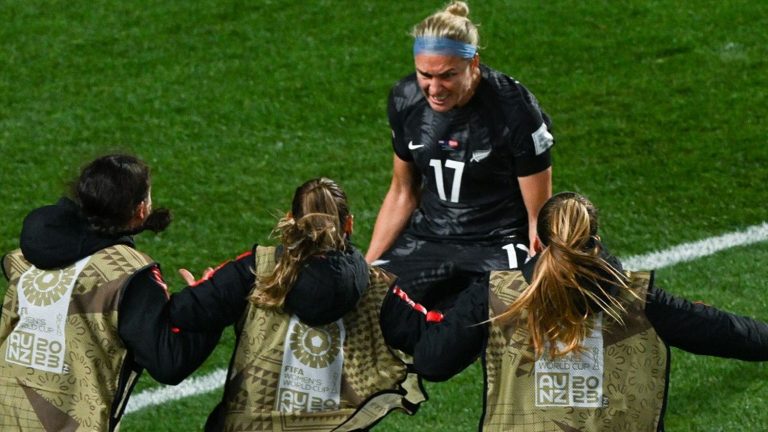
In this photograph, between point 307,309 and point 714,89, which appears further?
point 714,89

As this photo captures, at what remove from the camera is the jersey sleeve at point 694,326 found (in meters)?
4.78

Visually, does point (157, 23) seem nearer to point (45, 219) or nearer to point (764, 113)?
point (764, 113)

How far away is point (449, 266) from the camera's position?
6.35 m

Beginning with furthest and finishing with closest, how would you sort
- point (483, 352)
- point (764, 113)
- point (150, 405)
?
point (764, 113), point (150, 405), point (483, 352)

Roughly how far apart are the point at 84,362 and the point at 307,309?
782 mm

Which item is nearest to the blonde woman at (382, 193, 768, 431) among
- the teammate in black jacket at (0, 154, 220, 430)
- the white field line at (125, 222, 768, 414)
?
the teammate in black jacket at (0, 154, 220, 430)

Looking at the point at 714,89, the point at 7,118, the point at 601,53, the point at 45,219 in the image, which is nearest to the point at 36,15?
the point at 7,118

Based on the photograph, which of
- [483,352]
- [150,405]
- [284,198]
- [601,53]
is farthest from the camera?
[601,53]

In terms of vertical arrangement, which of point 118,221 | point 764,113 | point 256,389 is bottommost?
point 764,113

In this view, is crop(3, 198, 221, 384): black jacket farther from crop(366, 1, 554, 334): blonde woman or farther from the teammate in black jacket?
crop(366, 1, 554, 334): blonde woman

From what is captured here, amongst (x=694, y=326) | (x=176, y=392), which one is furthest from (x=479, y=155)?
(x=176, y=392)

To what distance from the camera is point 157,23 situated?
468 inches

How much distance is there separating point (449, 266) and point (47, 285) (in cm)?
193

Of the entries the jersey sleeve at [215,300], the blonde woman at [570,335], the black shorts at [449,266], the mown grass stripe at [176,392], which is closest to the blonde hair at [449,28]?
the black shorts at [449,266]
